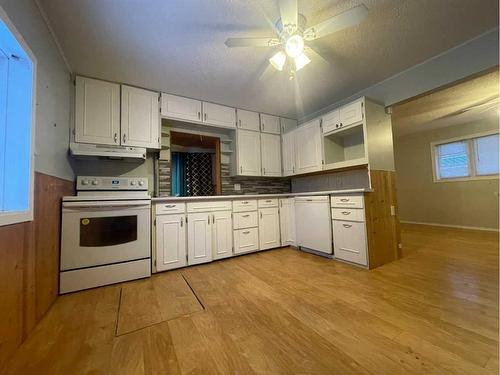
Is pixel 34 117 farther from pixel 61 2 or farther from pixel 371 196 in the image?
pixel 371 196

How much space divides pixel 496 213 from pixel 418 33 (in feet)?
13.9

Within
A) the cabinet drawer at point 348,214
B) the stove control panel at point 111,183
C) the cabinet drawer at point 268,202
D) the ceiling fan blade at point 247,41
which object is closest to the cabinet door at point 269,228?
the cabinet drawer at point 268,202

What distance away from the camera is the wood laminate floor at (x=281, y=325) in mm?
992

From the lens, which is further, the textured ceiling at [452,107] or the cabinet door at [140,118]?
the textured ceiling at [452,107]

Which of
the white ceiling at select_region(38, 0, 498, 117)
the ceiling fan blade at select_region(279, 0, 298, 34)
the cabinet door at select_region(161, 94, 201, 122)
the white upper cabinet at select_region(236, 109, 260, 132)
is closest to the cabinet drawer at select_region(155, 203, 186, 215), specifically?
the cabinet door at select_region(161, 94, 201, 122)

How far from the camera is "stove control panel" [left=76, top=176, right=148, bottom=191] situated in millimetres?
2283

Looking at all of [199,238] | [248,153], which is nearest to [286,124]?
[248,153]

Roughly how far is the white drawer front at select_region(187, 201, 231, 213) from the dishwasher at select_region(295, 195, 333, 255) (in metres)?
1.10

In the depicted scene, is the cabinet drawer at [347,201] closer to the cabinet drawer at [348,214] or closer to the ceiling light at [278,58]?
the cabinet drawer at [348,214]

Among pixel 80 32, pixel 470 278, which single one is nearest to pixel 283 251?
pixel 470 278

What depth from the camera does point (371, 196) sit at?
2.33 metres

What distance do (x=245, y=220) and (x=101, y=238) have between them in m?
1.66

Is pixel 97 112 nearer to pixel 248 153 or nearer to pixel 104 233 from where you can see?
pixel 104 233

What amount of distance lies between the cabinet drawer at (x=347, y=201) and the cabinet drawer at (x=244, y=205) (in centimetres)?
109
